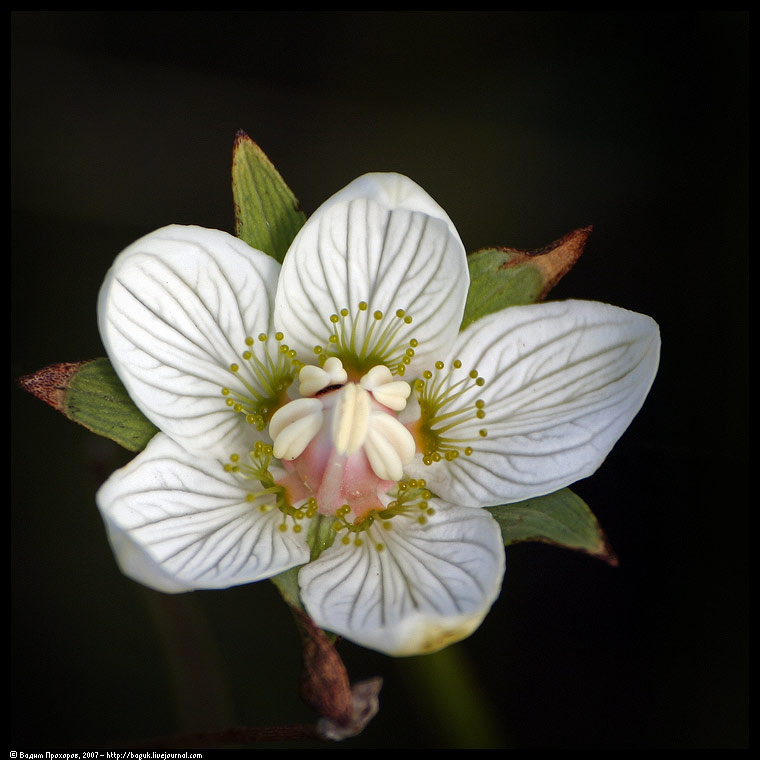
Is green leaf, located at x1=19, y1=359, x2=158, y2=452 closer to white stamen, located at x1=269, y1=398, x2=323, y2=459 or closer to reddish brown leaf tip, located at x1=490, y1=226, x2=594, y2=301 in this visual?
white stamen, located at x1=269, y1=398, x2=323, y2=459

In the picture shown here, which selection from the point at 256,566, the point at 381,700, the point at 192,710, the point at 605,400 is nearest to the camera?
the point at 256,566

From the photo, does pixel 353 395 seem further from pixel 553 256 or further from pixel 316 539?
pixel 553 256

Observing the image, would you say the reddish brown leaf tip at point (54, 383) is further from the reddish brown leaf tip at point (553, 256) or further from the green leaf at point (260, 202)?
the reddish brown leaf tip at point (553, 256)

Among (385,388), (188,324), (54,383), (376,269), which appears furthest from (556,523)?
(54,383)

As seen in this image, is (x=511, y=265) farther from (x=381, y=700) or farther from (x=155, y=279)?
(x=381, y=700)

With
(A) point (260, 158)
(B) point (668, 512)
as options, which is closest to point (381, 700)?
(B) point (668, 512)

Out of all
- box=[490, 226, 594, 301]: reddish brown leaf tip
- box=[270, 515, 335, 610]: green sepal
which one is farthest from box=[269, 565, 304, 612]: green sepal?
box=[490, 226, 594, 301]: reddish brown leaf tip
